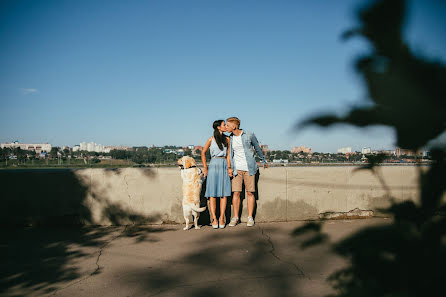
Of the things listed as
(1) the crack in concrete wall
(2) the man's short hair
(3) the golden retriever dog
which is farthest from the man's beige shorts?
(2) the man's short hair

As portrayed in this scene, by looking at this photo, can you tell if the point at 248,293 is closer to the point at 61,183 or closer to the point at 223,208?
the point at 223,208

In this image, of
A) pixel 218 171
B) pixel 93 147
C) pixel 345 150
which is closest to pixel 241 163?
pixel 218 171

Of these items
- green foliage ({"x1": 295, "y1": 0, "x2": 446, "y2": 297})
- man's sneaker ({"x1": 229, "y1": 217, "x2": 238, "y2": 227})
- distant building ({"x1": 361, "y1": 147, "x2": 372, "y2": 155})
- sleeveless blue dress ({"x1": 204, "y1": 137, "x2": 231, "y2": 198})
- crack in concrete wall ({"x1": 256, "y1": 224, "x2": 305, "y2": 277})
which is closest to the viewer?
green foliage ({"x1": 295, "y1": 0, "x2": 446, "y2": 297})

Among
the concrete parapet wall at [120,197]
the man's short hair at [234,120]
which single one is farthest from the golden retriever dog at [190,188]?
the man's short hair at [234,120]

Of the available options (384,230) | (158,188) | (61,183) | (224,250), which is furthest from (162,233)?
(384,230)

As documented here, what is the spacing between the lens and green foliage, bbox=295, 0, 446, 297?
883 mm

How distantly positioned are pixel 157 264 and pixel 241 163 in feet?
8.84

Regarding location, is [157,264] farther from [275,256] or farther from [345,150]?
[345,150]

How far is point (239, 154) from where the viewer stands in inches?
262

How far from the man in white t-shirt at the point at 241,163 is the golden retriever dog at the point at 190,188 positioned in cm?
69

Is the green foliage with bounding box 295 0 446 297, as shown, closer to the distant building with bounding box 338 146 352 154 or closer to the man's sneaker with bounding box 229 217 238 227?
the distant building with bounding box 338 146 352 154

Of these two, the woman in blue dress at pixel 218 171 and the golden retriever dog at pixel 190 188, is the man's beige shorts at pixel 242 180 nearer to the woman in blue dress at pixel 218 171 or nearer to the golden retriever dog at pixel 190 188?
the woman in blue dress at pixel 218 171

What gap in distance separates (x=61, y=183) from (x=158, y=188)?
1838mm

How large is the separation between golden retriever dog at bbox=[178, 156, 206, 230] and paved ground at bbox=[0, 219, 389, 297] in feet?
1.20
